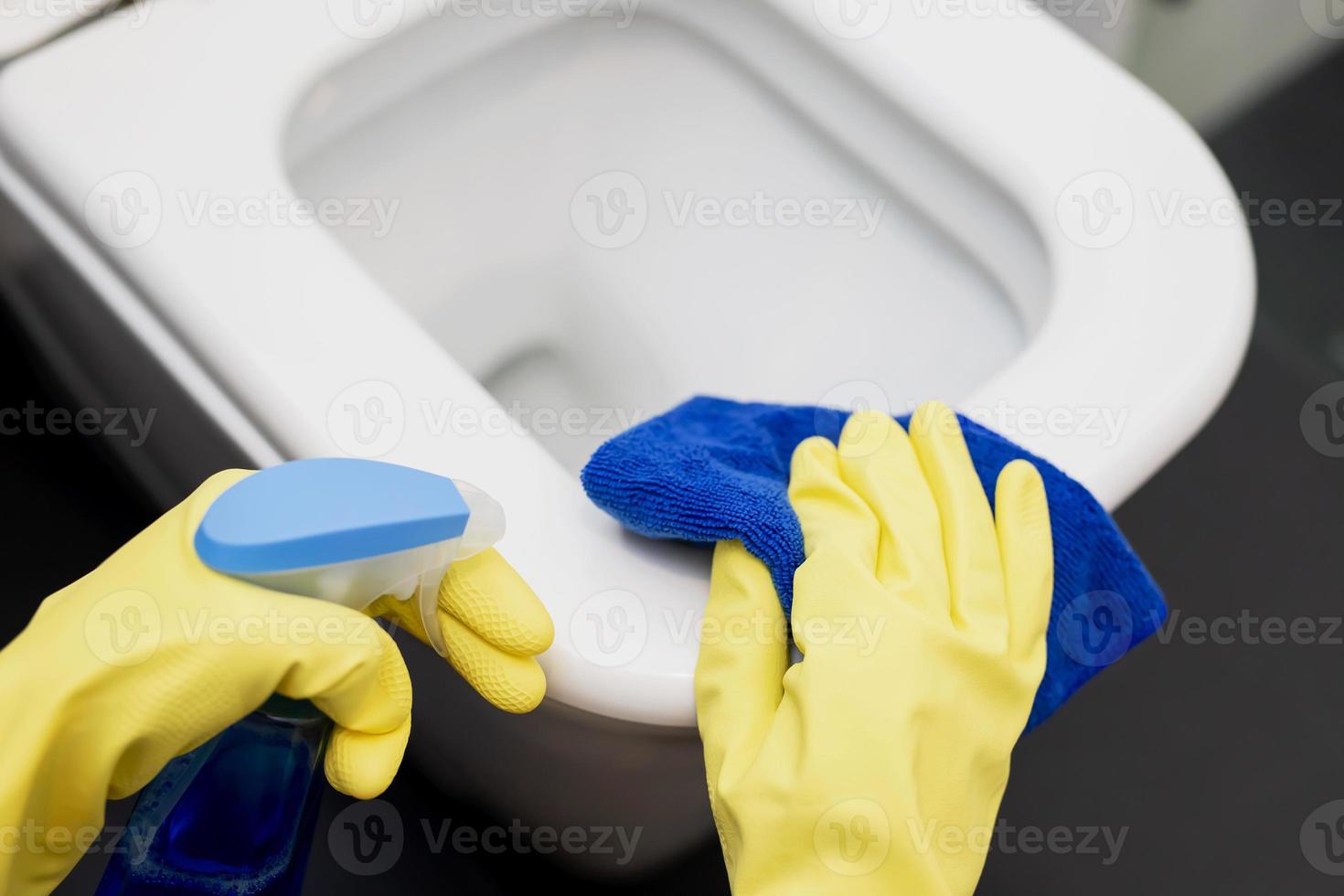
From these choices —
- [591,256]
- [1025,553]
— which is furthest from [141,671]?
[591,256]

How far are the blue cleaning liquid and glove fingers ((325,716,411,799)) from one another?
1 cm

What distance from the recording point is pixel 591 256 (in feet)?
2.87

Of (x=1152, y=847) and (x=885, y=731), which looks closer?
(x=885, y=731)

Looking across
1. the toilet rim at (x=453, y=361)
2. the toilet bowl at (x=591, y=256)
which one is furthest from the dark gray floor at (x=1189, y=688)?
the toilet rim at (x=453, y=361)

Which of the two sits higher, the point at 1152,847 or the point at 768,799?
the point at 768,799

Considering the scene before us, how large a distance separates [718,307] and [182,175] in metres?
0.35

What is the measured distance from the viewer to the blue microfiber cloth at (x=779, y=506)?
→ 50cm

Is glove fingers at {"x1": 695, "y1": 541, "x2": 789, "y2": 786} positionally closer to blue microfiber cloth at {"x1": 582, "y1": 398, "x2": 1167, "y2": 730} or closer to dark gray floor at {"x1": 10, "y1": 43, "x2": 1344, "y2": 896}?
blue microfiber cloth at {"x1": 582, "y1": 398, "x2": 1167, "y2": 730}

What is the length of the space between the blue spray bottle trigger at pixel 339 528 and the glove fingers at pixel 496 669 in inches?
1.2

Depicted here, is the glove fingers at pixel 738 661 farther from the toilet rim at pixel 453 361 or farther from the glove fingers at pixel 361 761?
the glove fingers at pixel 361 761

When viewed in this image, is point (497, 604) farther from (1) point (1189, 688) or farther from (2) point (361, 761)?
(1) point (1189, 688)

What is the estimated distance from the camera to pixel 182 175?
0.60m

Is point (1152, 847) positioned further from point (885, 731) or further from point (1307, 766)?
point (885, 731)

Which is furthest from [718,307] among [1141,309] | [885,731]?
[885,731]
